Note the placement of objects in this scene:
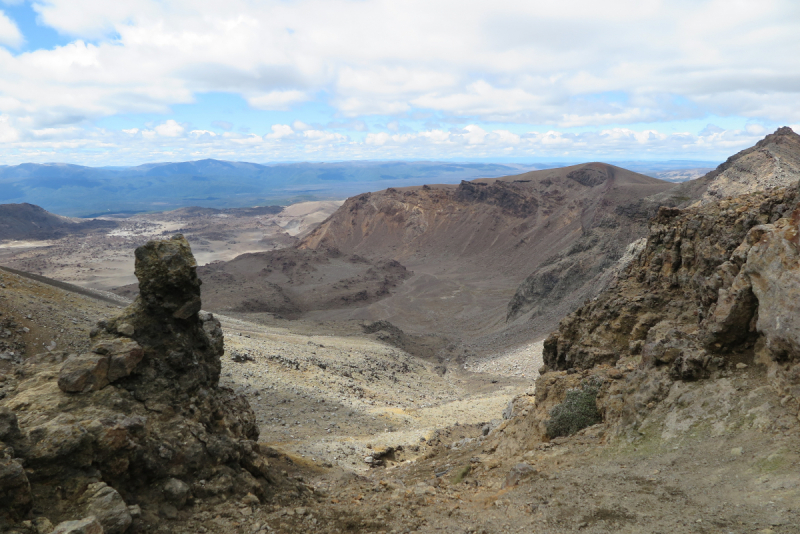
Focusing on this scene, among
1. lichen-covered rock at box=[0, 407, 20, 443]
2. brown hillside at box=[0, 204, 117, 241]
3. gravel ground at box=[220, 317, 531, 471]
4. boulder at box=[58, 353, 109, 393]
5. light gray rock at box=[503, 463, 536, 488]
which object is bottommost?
gravel ground at box=[220, 317, 531, 471]

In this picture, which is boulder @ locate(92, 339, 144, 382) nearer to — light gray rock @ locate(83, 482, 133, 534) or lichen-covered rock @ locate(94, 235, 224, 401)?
lichen-covered rock @ locate(94, 235, 224, 401)

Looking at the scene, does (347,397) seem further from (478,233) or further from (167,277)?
(478,233)

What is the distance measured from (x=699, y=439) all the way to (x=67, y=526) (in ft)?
27.5

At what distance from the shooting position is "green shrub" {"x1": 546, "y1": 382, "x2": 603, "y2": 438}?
973cm

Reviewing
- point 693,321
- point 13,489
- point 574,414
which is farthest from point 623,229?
point 13,489

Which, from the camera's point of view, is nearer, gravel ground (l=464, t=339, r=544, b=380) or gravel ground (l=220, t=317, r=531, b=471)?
gravel ground (l=220, t=317, r=531, b=471)

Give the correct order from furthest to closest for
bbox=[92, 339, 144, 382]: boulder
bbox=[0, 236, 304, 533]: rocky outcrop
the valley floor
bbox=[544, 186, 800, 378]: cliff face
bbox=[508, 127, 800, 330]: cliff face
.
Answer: bbox=[508, 127, 800, 330]: cliff face
bbox=[544, 186, 800, 378]: cliff face
bbox=[92, 339, 144, 382]: boulder
the valley floor
bbox=[0, 236, 304, 533]: rocky outcrop

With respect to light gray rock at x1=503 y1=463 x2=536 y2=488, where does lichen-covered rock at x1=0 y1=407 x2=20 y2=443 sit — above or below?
above

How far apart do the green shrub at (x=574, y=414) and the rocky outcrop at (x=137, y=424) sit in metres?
5.61

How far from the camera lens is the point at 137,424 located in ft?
22.5

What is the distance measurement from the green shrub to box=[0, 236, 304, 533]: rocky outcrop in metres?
5.61

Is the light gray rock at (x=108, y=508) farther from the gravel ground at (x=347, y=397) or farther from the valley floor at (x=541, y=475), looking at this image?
the gravel ground at (x=347, y=397)

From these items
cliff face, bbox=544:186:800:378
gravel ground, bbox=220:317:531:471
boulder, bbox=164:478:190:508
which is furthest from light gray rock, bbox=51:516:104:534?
cliff face, bbox=544:186:800:378

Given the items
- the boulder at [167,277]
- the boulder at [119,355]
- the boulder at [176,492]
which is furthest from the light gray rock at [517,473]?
the boulder at [119,355]
